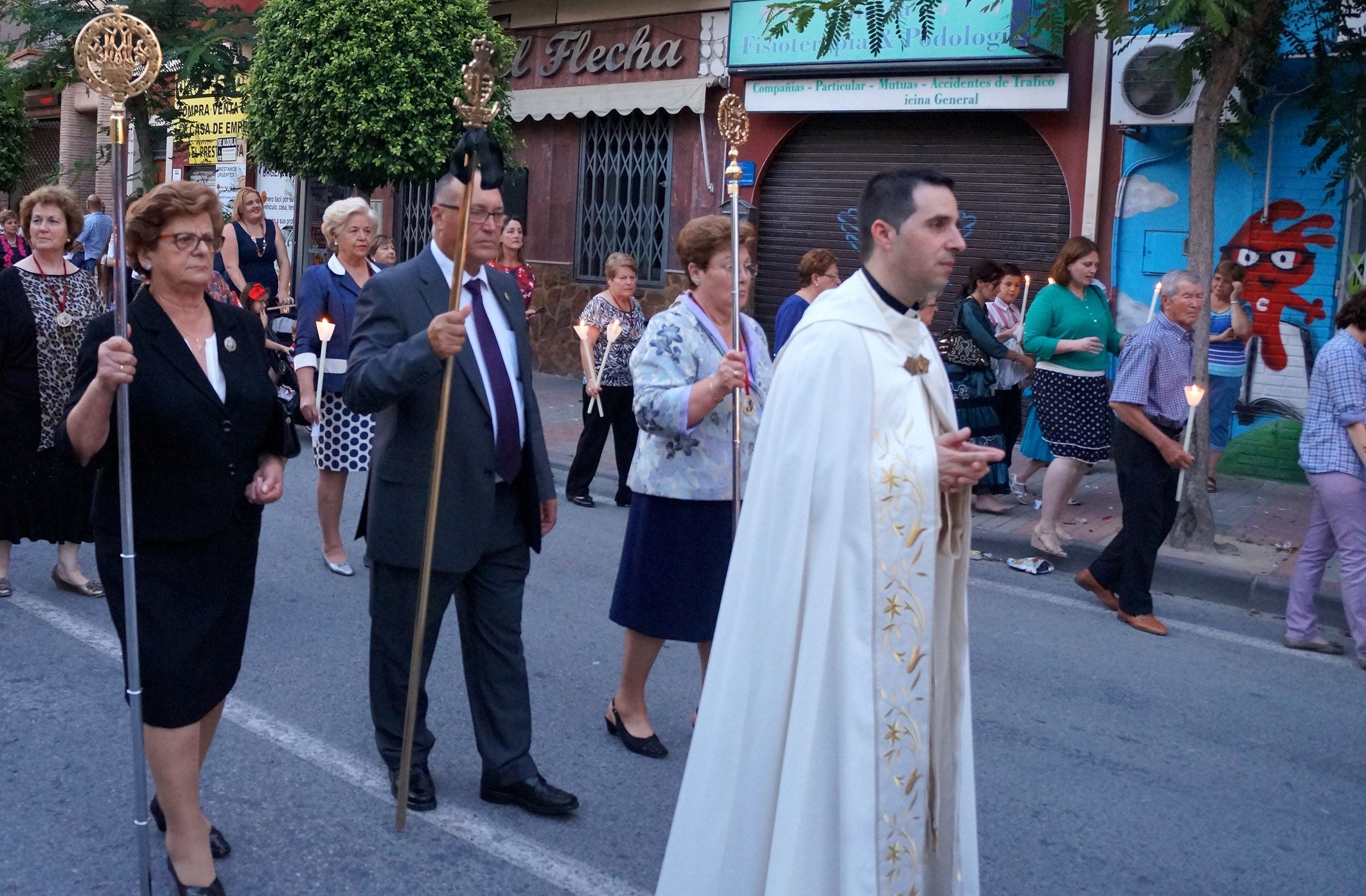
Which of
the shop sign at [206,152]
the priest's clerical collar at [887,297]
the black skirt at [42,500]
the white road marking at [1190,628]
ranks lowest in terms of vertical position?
the white road marking at [1190,628]

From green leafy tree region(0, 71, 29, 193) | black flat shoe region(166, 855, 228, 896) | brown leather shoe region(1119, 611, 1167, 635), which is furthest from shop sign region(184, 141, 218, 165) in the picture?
black flat shoe region(166, 855, 228, 896)

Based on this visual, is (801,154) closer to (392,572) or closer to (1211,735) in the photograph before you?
(1211,735)

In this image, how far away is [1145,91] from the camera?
37.2 ft

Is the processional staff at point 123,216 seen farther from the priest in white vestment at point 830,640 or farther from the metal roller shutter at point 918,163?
the metal roller shutter at point 918,163

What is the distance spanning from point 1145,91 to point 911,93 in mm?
2283

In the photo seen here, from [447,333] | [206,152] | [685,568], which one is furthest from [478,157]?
[206,152]

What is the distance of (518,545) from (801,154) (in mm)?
10636

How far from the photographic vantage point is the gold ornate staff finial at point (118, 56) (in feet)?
11.3

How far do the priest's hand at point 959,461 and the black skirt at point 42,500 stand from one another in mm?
4843

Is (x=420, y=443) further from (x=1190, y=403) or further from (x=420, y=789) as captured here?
(x=1190, y=403)

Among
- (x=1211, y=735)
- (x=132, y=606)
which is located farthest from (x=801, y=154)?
(x=132, y=606)

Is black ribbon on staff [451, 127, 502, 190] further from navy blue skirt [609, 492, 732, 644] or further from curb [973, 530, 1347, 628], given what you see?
curb [973, 530, 1347, 628]

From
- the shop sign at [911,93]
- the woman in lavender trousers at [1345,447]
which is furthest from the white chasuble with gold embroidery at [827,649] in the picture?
the shop sign at [911,93]

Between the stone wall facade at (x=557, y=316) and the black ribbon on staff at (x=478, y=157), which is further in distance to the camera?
the stone wall facade at (x=557, y=316)
